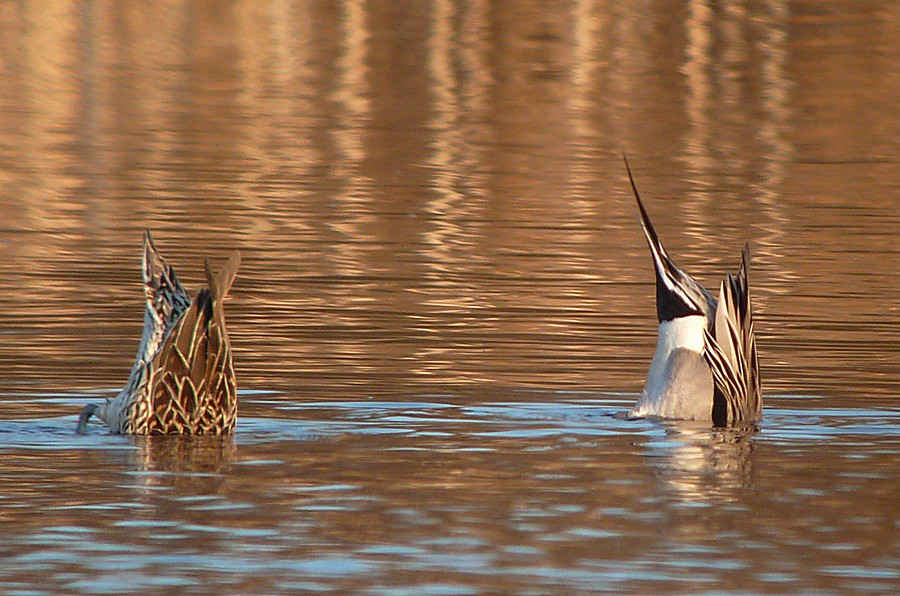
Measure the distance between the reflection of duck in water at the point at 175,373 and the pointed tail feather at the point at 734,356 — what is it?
2168mm

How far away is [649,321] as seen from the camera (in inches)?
564

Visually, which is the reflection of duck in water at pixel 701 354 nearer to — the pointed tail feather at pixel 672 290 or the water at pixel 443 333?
the pointed tail feather at pixel 672 290

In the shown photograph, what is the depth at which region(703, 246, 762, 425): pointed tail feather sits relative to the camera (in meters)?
10.7

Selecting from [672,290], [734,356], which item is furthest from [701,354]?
[672,290]

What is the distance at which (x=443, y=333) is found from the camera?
13594 millimetres

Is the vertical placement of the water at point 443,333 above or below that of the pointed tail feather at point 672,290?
below

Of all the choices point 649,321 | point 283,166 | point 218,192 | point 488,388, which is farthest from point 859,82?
point 488,388

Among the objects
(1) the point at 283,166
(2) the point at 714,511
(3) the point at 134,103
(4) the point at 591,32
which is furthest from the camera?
(4) the point at 591,32

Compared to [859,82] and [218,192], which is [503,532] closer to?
[218,192]

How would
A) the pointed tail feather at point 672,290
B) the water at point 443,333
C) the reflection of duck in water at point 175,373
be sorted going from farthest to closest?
1. the pointed tail feather at point 672,290
2. the reflection of duck in water at point 175,373
3. the water at point 443,333

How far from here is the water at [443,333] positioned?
818cm

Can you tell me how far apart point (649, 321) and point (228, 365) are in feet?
15.9

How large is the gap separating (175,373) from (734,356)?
250cm

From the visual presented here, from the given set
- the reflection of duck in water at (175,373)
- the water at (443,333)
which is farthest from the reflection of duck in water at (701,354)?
the reflection of duck in water at (175,373)
